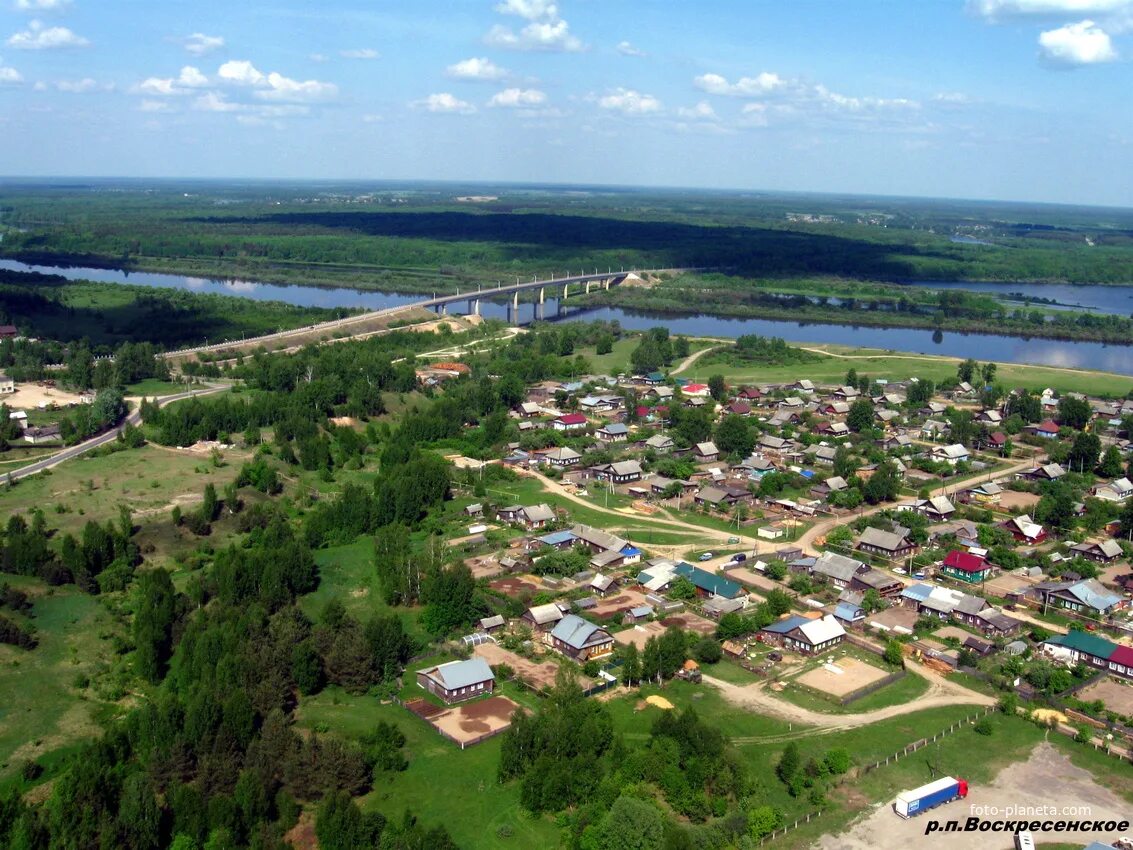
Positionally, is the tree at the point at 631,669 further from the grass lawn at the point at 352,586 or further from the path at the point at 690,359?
the path at the point at 690,359

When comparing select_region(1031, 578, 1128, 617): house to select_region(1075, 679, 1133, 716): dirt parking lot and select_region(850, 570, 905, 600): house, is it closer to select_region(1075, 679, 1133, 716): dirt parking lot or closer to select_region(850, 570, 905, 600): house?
select_region(1075, 679, 1133, 716): dirt parking lot

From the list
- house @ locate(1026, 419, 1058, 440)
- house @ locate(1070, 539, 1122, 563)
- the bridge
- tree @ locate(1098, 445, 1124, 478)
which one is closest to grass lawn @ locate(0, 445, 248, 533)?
the bridge

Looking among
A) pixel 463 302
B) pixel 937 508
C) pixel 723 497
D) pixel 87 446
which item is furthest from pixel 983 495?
pixel 463 302

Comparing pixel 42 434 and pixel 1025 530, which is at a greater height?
pixel 1025 530

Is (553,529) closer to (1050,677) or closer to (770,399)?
(1050,677)

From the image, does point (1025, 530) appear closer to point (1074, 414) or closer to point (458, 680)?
point (1074, 414)

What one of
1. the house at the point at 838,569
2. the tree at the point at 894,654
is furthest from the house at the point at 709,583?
the tree at the point at 894,654
